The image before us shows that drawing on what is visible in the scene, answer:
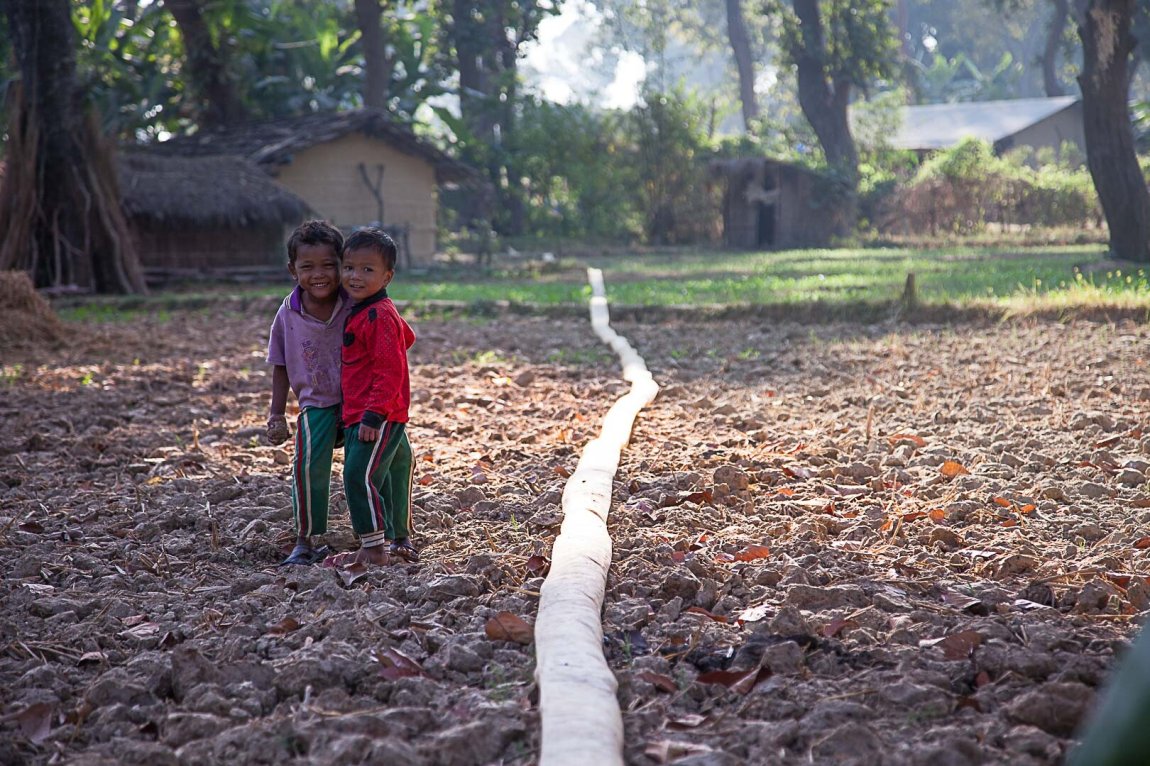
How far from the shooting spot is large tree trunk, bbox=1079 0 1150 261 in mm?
14938

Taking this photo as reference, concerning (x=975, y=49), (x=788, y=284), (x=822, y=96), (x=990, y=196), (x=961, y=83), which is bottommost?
(x=788, y=284)

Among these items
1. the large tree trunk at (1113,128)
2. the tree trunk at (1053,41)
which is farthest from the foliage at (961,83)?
the large tree trunk at (1113,128)

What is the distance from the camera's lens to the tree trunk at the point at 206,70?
22188mm

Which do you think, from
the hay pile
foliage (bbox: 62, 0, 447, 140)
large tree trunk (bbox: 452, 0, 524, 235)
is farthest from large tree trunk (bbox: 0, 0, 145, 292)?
large tree trunk (bbox: 452, 0, 524, 235)

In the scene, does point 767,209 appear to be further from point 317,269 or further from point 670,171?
point 317,269

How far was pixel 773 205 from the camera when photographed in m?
29.7

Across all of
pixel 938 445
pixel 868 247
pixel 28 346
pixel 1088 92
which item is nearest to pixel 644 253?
pixel 868 247

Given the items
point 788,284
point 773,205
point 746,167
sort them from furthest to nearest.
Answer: point 773,205, point 746,167, point 788,284

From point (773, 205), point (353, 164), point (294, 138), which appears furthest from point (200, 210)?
point (773, 205)

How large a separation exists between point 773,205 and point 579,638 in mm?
27947

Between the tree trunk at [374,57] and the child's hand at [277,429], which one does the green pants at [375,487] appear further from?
the tree trunk at [374,57]

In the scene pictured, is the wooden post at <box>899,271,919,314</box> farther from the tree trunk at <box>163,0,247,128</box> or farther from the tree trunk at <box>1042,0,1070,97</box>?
the tree trunk at <box>1042,0,1070,97</box>

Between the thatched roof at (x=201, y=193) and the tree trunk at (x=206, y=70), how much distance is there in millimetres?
4077

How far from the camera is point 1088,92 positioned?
15234 millimetres
